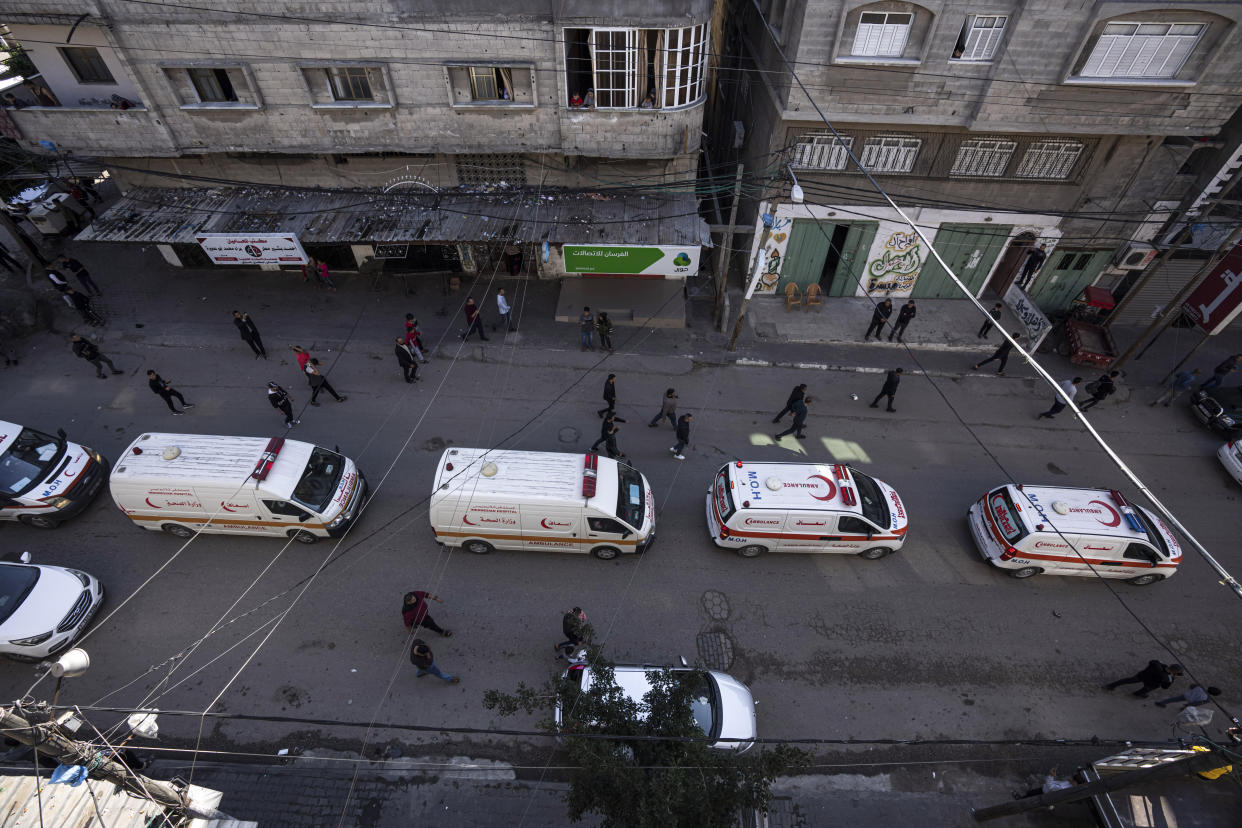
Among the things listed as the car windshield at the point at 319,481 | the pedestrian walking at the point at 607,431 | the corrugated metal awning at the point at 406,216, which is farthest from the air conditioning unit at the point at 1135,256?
the car windshield at the point at 319,481

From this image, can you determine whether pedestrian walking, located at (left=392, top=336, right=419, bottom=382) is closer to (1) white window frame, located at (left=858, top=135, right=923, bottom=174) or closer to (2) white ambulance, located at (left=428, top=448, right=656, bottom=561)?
(2) white ambulance, located at (left=428, top=448, right=656, bottom=561)

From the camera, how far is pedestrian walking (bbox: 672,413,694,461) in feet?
43.3

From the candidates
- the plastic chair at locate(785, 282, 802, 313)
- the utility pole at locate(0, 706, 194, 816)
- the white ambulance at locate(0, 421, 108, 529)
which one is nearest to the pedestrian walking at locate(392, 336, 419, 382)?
the white ambulance at locate(0, 421, 108, 529)

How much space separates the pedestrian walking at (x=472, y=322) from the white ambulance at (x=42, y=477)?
9038 mm

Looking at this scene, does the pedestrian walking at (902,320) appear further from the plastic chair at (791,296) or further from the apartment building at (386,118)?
the apartment building at (386,118)

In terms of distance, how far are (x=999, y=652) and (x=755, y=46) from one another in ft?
60.7

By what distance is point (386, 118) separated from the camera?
15.4 metres

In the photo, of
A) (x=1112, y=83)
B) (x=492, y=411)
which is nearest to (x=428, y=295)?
(x=492, y=411)

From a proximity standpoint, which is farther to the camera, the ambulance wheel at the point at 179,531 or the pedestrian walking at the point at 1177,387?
the pedestrian walking at the point at 1177,387

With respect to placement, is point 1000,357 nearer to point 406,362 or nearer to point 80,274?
point 406,362

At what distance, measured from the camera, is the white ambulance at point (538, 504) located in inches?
429

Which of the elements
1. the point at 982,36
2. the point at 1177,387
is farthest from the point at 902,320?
the point at 1177,387

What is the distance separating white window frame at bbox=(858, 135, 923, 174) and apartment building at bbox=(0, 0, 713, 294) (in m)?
4.95

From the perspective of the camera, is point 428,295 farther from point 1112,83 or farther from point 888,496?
point 1112,83
